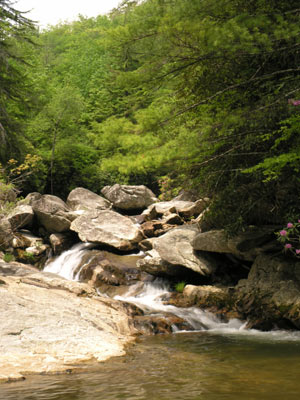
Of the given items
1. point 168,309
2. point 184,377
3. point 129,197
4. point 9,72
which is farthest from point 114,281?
point 9,72

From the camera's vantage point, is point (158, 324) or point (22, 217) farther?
point (22, 217)

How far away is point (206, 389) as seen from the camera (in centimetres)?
486

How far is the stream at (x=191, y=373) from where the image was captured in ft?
15.5

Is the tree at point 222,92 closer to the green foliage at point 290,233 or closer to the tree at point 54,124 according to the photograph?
the green foliage at point 290,233

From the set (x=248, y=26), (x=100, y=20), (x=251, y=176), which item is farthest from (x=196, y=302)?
(x=100, y=20)

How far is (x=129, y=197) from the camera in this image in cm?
2027

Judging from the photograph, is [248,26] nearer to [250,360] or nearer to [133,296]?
[250,360]

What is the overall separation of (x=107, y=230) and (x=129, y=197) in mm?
5398

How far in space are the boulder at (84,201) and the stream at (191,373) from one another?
12082 mm

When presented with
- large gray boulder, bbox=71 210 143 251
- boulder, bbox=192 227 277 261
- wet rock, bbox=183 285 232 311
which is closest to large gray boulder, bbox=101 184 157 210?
large gray boulder, bbox=71 210 143 251

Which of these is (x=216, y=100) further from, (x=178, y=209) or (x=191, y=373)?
(x=178, y=209)

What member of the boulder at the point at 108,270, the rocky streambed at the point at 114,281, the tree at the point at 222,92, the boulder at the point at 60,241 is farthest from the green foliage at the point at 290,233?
the boulder at the point at 60,241

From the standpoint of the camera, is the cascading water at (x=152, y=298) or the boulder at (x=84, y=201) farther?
the boulder at (x=84, y=201)

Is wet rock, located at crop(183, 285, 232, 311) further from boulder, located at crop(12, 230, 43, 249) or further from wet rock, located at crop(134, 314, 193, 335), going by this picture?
boulder, located at crop(12, 230, 43, 249)
